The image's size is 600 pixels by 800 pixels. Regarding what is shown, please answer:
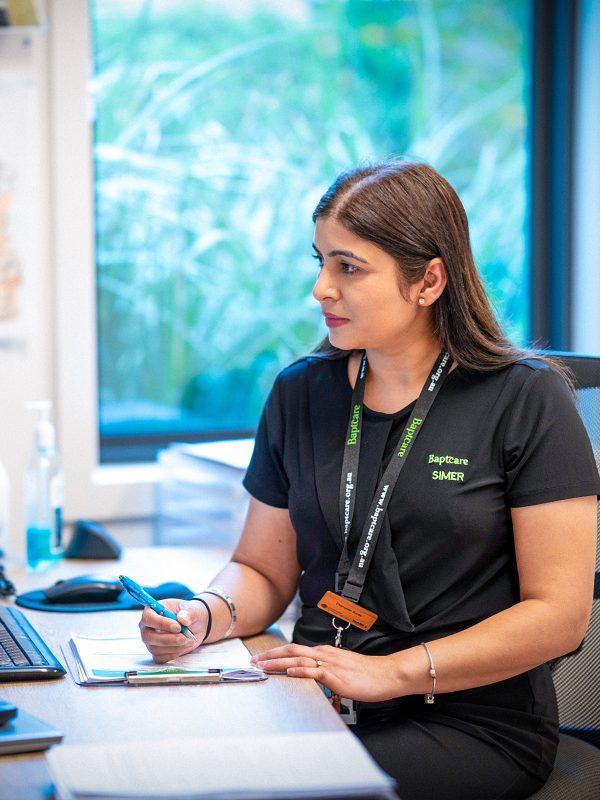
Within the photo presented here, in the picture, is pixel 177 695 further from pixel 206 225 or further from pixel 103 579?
pixel 206 225

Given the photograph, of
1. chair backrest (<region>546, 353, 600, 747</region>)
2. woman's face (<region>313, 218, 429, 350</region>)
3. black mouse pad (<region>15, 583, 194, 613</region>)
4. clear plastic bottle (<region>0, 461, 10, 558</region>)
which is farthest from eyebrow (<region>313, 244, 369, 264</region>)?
clear plastic bottle (<region>0, 461, 10, 558</region>)

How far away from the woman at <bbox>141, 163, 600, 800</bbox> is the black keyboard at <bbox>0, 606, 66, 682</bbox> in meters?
0.14

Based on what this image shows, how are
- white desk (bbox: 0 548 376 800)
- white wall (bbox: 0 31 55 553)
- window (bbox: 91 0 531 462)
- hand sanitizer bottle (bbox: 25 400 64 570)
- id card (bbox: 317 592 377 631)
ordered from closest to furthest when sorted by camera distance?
1. white desk (bbox: 0 548 376 800)
2. id card (bbox: 317 592 377 631)
3. hand sanitizer bottle (bbox: 25 400 64 570)
4. white wall (bbox: 0 31 55 553)
5. window (bbox: 91 0 531 462)

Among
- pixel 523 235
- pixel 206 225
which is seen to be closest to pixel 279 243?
pixel 206 225

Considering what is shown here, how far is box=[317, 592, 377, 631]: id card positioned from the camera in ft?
4.78

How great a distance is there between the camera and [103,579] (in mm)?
1676

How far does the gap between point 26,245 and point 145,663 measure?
1226mm

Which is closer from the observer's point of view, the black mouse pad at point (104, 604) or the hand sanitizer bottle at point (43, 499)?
the black mouse pad at point (104, 604)

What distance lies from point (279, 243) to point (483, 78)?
2.50 feet

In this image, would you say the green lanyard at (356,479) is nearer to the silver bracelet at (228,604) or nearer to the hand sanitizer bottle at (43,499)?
the silver bracelet at (228,604)

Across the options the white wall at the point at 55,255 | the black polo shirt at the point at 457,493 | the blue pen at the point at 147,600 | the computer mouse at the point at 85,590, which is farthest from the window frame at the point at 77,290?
the blue pen at the point at 147,600

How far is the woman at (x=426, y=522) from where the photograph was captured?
1.37 m

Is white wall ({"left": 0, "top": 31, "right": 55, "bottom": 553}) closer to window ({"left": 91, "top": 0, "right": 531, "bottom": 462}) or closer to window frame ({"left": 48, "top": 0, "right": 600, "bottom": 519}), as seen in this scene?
window frame ({"left": 48, "top": 0, "right": 600, "bottom": 519})

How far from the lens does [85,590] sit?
1648mm
